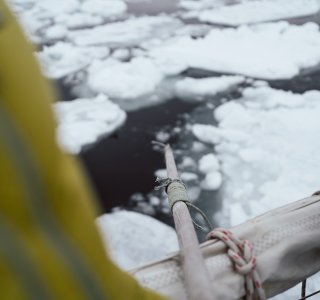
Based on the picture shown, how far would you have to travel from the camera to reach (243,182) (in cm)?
234

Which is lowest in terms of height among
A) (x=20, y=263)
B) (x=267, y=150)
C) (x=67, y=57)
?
(x=267, y=150)

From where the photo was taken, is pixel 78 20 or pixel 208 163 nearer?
pixel 208 163

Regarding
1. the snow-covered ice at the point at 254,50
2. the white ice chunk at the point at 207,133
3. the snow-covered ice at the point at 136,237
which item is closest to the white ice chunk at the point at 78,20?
the snow-covered ice at the point at 254,50

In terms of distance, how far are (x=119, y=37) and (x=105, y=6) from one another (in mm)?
1122

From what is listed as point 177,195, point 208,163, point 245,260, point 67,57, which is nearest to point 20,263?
point 245,260

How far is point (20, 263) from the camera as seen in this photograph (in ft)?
0.82

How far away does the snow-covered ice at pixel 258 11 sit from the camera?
14.4ft

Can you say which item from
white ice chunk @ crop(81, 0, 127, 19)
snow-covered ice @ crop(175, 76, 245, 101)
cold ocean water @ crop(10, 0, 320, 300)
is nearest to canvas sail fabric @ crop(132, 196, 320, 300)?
cold ocean water @ crop(10, 0, 320, 300)

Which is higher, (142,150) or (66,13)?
(66,13)

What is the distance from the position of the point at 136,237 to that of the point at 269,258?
117 cm

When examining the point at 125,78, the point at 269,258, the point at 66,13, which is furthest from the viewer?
the point at 66,13

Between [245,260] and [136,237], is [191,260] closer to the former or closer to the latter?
[245,260]

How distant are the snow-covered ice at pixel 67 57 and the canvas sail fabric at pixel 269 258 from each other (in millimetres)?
2882

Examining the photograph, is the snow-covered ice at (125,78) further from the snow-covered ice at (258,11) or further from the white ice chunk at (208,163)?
the snow-covered ice at (258,11)
